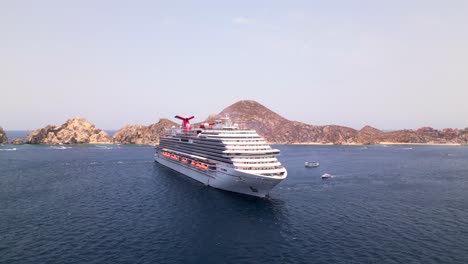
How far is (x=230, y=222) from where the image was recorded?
5272 cm

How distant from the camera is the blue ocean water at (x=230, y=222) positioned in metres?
40.1

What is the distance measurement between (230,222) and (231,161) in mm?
18567

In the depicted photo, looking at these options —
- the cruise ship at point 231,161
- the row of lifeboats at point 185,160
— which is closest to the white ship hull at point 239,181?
the cruise ship at point 231,161

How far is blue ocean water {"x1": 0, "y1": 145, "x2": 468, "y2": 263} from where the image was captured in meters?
40.1

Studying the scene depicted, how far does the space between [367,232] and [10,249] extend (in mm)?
52598

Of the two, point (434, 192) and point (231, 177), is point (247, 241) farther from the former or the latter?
point (434, 192)

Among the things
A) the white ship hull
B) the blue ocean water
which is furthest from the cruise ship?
the blue ocean water

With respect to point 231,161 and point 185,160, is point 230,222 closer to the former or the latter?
point 231,161

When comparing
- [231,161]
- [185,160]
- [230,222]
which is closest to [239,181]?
[231,161]

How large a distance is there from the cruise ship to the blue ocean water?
3.13 m

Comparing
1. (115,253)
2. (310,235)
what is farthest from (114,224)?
(310,235)

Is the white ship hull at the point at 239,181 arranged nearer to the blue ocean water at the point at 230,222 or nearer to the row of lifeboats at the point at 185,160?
the row of lifeboats at the point at 185,160

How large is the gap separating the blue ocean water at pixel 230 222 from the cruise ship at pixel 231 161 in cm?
313

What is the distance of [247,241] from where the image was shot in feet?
146
